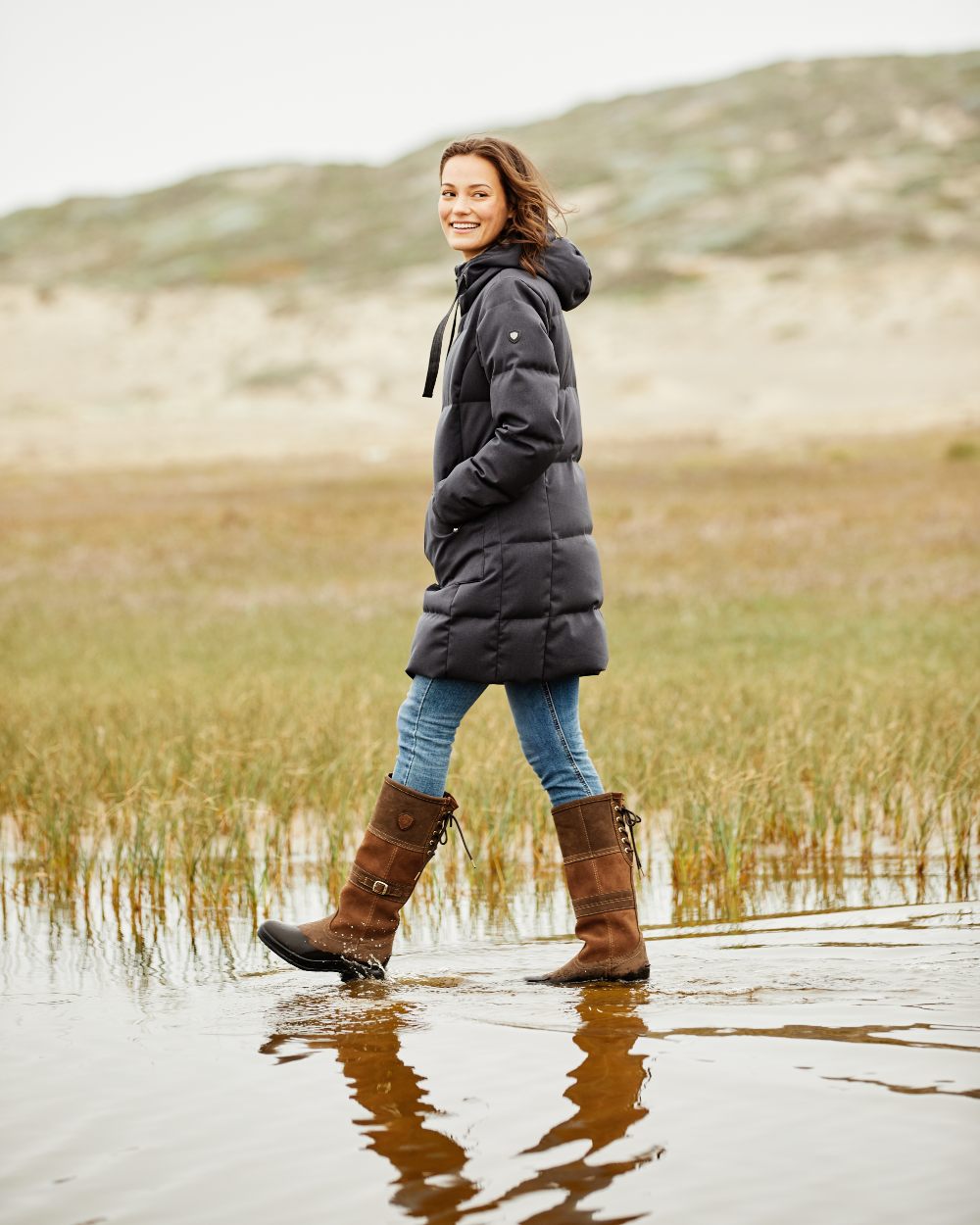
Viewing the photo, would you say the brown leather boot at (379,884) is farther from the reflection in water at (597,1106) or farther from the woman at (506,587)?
the reflection in water at (597,1106)

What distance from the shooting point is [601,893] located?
175 inches

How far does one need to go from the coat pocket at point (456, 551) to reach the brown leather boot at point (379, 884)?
63 centimetres

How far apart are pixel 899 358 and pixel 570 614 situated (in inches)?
2085

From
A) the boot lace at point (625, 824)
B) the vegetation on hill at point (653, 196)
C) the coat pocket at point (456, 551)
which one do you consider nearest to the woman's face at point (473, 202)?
the coat pocket at point (456, 551)

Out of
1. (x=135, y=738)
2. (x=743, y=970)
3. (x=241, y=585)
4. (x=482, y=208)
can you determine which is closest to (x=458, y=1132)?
(x=743, y=970)

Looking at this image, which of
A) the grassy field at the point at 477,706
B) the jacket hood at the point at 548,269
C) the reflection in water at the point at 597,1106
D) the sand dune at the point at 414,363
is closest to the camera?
the reflection in water at the point at 597,1106

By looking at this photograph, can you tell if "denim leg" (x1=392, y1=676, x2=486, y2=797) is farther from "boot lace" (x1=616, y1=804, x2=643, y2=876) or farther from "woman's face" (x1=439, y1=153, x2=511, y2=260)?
"woman's face" (x1=439, y1=153, x2=511, y2=260)

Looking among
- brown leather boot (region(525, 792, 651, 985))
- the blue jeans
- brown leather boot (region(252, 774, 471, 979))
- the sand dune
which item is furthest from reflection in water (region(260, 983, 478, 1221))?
the sand dune

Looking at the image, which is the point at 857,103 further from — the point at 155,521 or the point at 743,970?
the point at 743,970

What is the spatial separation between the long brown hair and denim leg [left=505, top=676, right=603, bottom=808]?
3.82 feet

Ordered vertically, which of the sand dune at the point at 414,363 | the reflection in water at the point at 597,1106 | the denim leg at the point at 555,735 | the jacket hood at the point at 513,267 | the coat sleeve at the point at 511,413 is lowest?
the reflection in water at the point at 597,1106

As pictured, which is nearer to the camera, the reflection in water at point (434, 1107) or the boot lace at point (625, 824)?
the reflection in water at point (434, 1107)

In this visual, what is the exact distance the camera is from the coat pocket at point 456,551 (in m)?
4.23

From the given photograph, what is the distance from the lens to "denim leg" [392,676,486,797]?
4.37m
